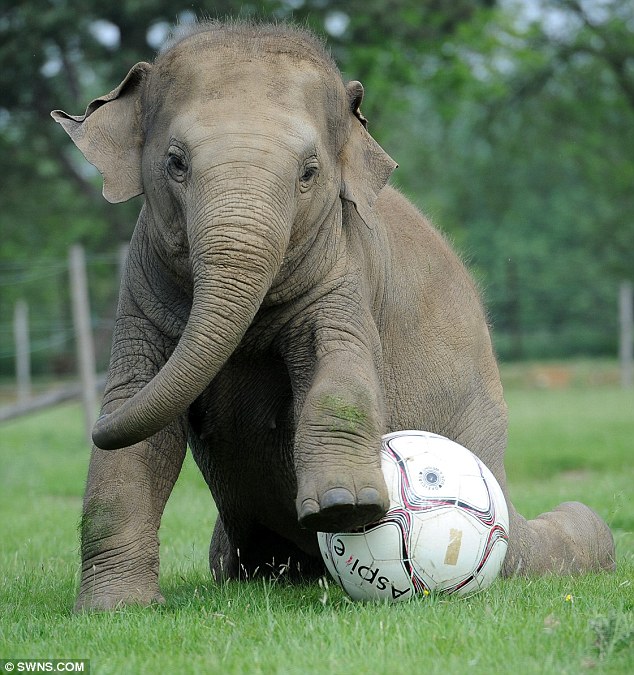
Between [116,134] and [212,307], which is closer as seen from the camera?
[212,307]

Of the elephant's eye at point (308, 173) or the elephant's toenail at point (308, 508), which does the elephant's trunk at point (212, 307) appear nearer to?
the elephant's eye at point (308, 173)

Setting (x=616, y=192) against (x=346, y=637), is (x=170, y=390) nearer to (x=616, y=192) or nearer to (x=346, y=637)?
(x=346, y=637)

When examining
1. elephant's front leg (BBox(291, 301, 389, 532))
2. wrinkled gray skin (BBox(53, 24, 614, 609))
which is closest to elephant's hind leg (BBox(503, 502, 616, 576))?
wrinkled gray skin (BBox(53, 24, 614, 609))

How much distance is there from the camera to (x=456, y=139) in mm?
60344

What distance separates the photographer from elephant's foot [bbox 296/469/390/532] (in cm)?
477

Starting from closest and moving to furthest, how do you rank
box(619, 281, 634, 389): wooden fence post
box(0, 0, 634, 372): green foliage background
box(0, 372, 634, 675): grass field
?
box(0, 372, 634, 675): grass field, box(0, 0, 634, 372): green foliage background, box(619, 281, 634, 389): wooden fence post

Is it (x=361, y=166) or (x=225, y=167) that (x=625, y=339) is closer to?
(x=361, y=166)

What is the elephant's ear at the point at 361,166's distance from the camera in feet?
18.7

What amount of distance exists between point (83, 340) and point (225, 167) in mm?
11181

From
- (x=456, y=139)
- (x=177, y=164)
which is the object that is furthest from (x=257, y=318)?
(x=456, y=139)

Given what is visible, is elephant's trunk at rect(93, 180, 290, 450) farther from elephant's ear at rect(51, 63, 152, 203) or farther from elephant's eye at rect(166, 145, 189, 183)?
elephant's ear at rect(51, 63, 152, 203)

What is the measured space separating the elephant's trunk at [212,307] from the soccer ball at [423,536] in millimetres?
847

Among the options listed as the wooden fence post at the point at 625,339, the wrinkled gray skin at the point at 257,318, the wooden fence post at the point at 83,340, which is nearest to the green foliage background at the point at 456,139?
the wooden fence post at the point at 83,340

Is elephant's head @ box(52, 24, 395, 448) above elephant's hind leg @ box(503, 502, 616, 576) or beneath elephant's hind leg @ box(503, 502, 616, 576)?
above
